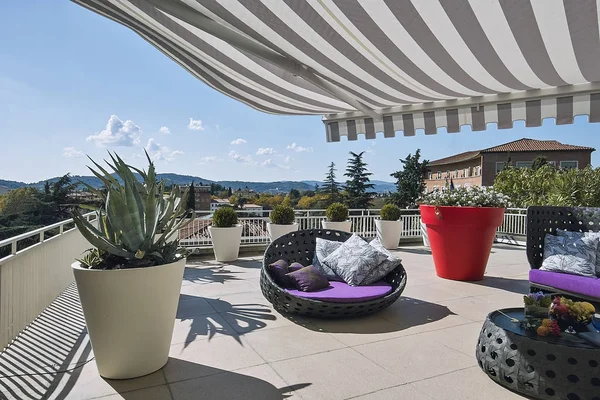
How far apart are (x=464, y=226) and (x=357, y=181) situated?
34.1m

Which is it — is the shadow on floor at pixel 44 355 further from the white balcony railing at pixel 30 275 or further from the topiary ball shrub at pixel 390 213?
the topiary ball shrub at pixel 390 213

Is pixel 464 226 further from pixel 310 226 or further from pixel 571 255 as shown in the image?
A: pixel 310 226

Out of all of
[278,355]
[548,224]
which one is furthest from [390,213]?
[278,355]

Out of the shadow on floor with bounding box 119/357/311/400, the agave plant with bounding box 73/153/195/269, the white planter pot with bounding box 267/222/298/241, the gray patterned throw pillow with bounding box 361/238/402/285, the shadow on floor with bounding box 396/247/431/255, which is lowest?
the shadow on floor with bounding box 396/247/431/255

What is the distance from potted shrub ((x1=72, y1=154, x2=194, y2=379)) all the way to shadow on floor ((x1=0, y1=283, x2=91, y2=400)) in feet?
1.16

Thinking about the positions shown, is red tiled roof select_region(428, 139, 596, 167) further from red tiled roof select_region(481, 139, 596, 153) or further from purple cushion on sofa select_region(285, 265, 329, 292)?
purple cushion on sofa select_region(285, 265, 329, 292)

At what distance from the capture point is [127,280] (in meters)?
2.17

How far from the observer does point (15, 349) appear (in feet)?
9.10

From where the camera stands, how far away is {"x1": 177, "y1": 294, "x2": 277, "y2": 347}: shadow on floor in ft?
10.3

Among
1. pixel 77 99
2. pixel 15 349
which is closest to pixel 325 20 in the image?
pixel 15 349

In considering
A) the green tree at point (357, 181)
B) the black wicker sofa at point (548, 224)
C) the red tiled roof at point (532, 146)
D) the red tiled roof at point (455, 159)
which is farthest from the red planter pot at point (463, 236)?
the red tiled roof at point (455, 159)

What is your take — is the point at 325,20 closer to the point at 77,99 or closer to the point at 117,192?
the point at 117,192

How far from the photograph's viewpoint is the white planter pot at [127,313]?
7.08 feet

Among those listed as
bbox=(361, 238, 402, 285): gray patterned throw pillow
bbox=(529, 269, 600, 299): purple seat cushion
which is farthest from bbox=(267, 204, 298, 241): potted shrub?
bbox=(529, 269, 600, 299): purple seat cushion
